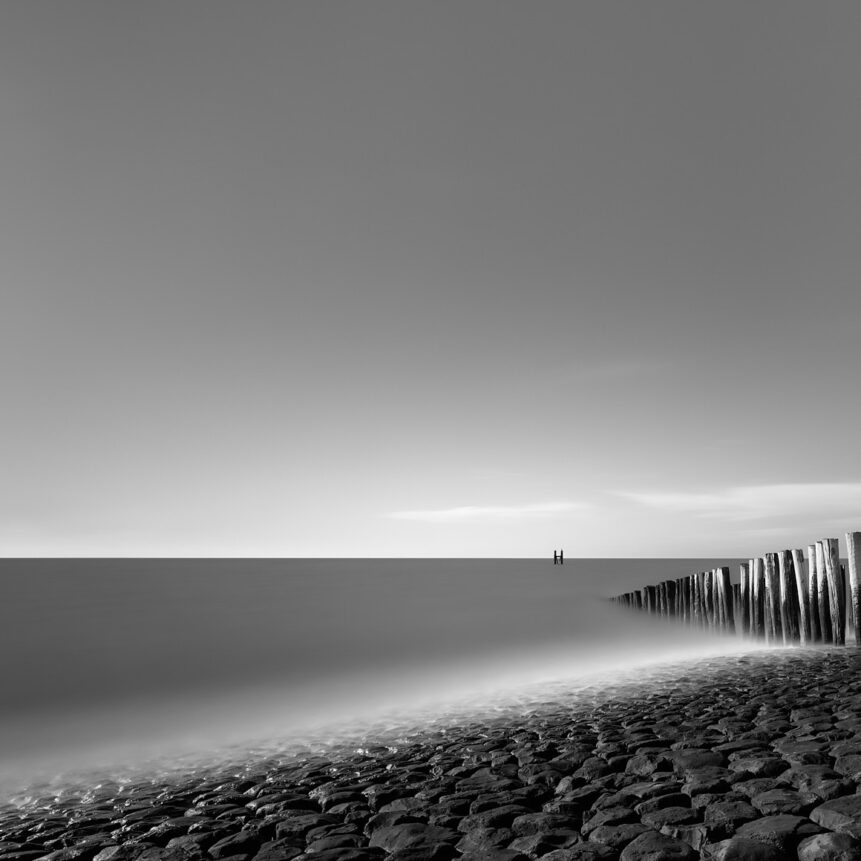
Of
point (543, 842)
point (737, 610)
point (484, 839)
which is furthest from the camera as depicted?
point (737, 610)

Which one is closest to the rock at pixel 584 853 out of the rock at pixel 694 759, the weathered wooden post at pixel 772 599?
the rock at pixel 694 759

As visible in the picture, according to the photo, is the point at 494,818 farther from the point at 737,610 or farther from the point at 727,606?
the point at 727,606

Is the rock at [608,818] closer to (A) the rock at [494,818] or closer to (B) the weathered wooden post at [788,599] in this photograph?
(A) the rock at [494,818]

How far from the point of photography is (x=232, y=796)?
514 centimetres

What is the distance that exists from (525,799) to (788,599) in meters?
9.24

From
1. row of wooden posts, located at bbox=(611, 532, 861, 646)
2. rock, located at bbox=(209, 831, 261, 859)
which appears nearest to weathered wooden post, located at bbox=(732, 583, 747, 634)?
row of wooden posts, located at bbox=(611, 532, 861, 646)

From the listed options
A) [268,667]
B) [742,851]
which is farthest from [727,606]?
[742,851]

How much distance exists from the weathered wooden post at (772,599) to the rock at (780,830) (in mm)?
9610

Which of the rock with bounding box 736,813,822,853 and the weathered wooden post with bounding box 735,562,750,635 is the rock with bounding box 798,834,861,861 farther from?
the weathered wooden post with bounding box 735,562,750,635

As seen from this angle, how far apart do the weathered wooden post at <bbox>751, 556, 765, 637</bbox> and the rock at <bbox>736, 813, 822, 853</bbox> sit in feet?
33.0

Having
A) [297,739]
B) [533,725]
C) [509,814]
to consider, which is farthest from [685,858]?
[297,739]

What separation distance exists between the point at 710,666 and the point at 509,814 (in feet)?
22.8

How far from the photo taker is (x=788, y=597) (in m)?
12.0

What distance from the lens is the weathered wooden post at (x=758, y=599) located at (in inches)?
502
